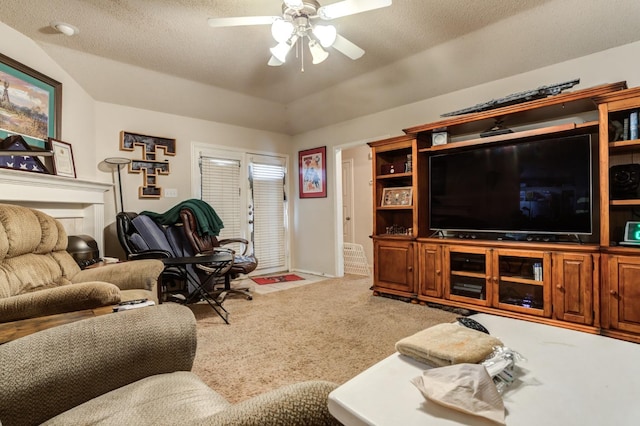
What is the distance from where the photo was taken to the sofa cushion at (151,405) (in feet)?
2.71

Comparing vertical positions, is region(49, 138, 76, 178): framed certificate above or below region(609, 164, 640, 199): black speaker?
above

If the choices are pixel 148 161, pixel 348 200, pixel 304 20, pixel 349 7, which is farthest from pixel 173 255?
pixel 348 200

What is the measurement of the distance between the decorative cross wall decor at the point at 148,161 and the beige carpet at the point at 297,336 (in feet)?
5.65

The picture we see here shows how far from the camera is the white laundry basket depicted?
5.01 m

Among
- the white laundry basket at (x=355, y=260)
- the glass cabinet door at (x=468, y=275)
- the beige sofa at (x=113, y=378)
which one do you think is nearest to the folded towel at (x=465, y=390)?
the beige sofa at (x=113, y=378)

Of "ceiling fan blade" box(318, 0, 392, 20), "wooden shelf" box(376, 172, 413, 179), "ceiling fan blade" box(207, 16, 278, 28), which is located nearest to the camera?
"ceiling fan blade" box(318, 0, 392, 20)

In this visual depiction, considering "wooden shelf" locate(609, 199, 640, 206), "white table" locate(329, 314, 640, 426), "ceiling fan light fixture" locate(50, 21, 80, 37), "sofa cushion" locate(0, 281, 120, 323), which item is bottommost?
"white table" locate(329, 314, 640, 426)

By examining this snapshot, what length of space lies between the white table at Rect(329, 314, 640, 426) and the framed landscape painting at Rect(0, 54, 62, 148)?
3251 mm

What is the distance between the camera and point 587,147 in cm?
248

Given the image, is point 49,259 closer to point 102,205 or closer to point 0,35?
point 102,205

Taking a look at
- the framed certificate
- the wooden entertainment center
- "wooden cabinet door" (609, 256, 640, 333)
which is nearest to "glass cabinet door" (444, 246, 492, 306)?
the wooden entertainment center

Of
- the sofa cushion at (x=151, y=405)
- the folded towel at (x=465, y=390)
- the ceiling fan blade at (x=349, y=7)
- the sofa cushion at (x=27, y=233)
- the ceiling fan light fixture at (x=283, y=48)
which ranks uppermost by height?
the ceiling fan blade at (x=349, y=7)

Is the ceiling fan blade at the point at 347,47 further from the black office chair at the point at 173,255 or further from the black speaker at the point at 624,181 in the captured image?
the black speaker at the point at 624,181

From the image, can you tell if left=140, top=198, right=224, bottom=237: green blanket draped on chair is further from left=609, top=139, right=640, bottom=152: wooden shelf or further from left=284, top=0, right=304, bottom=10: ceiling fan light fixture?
left=609, top=139, right=640, bottom=152: wooden shelf
